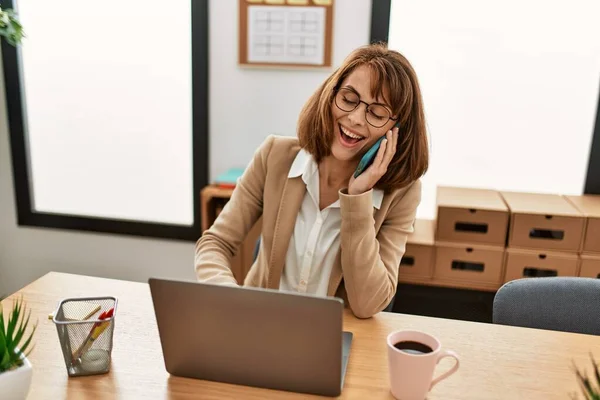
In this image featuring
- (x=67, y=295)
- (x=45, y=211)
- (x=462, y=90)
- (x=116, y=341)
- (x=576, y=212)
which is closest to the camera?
(x=116, y=341)

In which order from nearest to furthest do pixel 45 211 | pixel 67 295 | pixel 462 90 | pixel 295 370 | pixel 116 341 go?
pixel 295 370 < pixel 116 341 < pixel 67 295 < pixel 462 90 < pixel 45 211

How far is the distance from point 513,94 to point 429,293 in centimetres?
101

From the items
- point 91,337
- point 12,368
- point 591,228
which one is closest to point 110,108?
point 91,337

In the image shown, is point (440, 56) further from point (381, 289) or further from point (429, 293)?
point (381, 289)

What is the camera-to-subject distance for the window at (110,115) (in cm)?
278

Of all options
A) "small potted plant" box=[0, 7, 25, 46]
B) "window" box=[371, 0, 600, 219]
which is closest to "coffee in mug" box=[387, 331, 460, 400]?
"window" box=[371, 0, 600, 219]

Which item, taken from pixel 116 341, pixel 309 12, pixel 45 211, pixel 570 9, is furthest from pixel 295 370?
pixel 45 211

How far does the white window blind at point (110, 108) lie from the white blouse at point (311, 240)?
1466mm

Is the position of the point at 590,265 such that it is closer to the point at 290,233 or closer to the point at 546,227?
the point at 546,227

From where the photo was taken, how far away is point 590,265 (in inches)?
92.4

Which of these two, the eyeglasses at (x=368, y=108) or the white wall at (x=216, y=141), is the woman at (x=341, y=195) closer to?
the eyeglasses at (x=368, y=108)

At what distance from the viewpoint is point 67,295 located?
1.32 metres

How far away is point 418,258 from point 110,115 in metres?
1.72

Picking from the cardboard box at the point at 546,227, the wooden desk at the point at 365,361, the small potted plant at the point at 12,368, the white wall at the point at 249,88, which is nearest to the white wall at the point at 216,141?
the white wall at the point at 249,88
